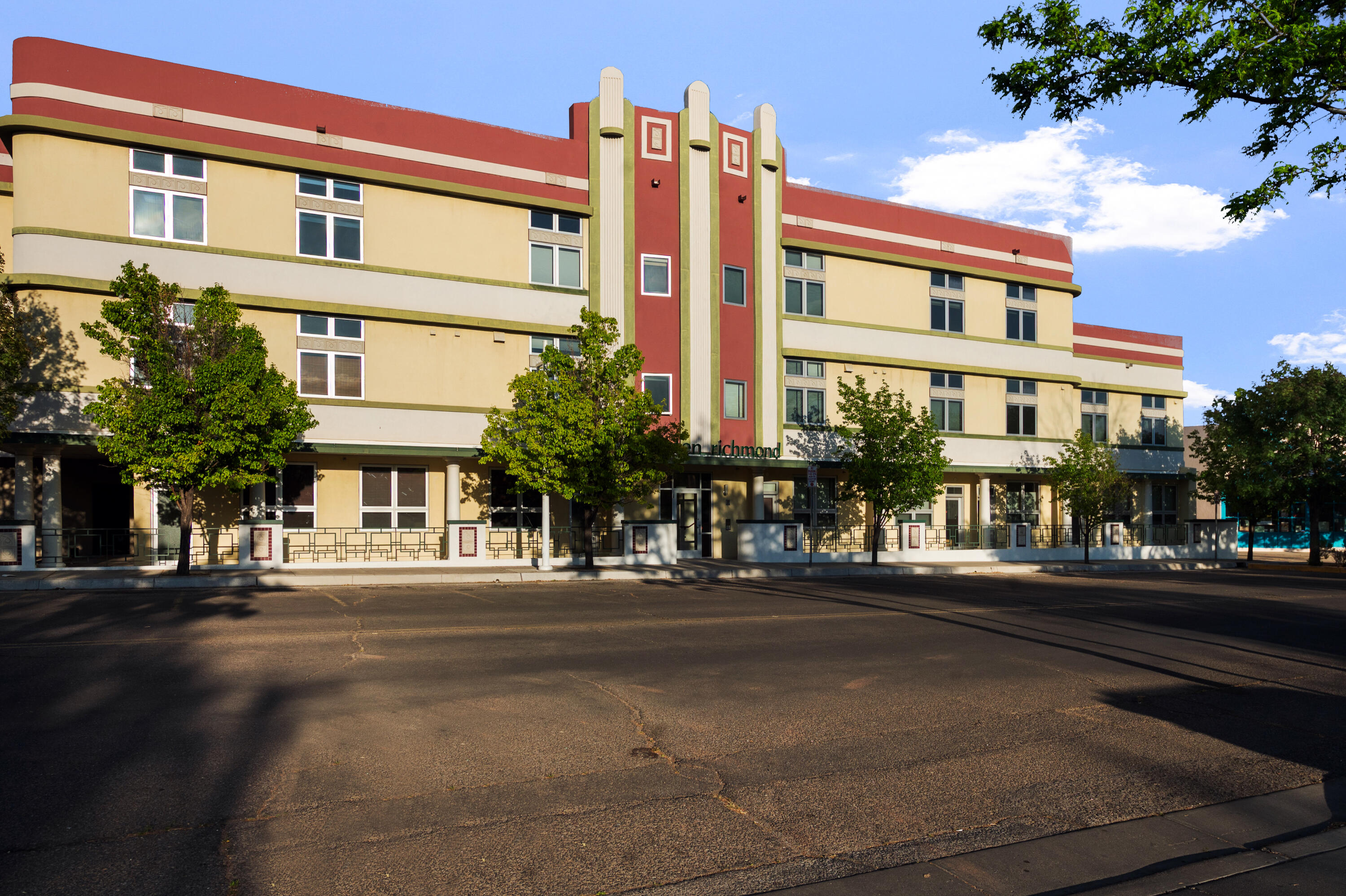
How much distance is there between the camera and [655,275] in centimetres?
2886

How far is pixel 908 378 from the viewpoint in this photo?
33.3 meters

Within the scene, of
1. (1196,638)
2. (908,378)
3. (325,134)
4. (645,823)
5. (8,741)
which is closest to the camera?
(645,823)

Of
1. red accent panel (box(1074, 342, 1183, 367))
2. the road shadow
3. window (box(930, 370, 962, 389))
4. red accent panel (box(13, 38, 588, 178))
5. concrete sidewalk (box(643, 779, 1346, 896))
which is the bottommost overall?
concrete sidewalk (box(643, 779, 1346, 896))

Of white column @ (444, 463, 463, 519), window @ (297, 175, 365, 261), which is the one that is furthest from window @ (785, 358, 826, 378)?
window @ (297, 175, 365, 261)

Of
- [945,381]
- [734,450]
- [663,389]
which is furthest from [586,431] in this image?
[945,381]

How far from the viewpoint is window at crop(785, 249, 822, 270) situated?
1232 inches

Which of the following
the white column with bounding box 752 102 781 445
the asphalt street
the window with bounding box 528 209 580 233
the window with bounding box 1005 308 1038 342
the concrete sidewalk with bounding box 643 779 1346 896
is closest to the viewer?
the concrete sidewalk with bounding box 643 779 1346 896

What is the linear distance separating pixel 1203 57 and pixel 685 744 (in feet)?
30.6

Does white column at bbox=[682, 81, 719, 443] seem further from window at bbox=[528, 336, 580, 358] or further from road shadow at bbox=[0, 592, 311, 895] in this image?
road shadow at bbox=[0, 592, 311, 895]

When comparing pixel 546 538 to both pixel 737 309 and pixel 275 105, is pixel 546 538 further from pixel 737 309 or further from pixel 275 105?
pixel 275 105

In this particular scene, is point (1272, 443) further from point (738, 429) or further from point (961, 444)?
point (738, 429)

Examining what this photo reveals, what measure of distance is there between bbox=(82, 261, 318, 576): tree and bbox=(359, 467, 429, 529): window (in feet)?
15.7

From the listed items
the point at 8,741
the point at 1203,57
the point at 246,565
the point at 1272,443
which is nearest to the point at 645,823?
the point at 8,741

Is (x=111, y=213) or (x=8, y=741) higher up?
(x=111, y=213)
